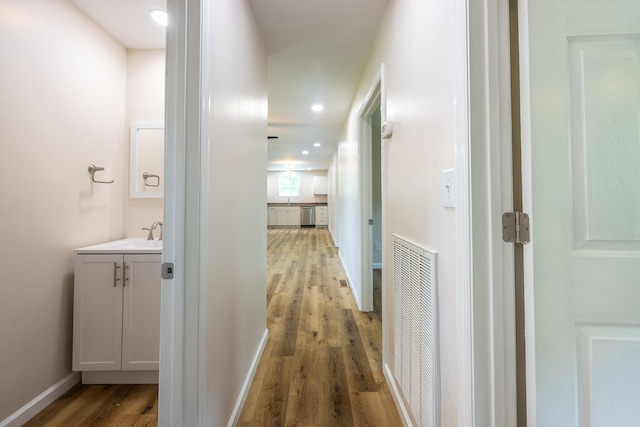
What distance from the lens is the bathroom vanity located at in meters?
→ 1.65

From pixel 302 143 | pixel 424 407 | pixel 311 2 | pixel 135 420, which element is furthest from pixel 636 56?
pixel 302 143

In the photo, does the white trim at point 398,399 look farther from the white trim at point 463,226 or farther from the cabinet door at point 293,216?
the cabinet door at point 293,216

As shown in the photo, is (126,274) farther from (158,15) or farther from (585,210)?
(585,210)

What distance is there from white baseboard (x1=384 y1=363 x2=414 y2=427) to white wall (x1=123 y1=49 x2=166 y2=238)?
1.92m

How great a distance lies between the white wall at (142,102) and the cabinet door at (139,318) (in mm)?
517

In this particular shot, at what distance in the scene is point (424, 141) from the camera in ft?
3.89

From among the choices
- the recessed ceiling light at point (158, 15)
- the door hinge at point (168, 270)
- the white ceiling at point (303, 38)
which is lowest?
the door hinge at point (168, 270)

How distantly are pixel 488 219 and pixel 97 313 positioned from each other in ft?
6.90

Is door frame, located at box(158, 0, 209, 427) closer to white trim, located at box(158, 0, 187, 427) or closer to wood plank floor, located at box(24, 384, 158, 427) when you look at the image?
white trim, located at box(158, 0, 187, 427)

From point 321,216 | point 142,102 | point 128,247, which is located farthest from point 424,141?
point 321,216

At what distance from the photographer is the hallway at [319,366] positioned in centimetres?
147

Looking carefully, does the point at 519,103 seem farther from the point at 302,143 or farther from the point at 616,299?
the point at 302,143

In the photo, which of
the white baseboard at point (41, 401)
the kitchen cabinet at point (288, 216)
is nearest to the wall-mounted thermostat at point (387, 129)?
the white baseboard at point (41, 401)

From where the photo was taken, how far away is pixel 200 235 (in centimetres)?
96
